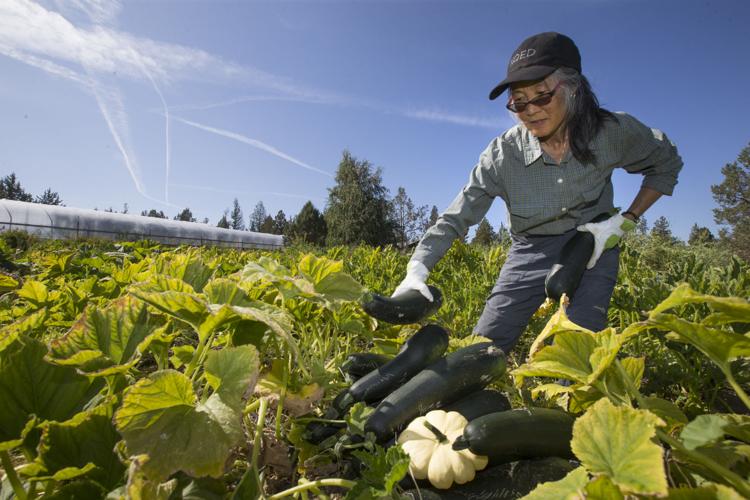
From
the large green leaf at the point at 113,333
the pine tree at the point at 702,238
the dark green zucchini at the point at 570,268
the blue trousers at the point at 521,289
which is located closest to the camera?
the large green leaf at the point at 113,333

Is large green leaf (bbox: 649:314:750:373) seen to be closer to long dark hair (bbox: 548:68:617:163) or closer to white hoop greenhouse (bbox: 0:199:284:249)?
long dark hair (bbox: 548:68:617:163)

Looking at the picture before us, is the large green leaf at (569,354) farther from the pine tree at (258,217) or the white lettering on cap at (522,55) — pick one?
the pine tree at (258,217)

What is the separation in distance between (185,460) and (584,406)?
985 millimetres

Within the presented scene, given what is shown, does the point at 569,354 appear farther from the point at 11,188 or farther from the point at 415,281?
the point at 11,188

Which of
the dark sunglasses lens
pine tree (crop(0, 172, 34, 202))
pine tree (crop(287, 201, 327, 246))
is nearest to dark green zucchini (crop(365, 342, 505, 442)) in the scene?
the dark sunglasses lens

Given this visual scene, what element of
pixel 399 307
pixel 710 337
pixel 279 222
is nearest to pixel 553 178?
pixel 399 307

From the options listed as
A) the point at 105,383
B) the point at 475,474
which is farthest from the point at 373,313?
the point at 105,383

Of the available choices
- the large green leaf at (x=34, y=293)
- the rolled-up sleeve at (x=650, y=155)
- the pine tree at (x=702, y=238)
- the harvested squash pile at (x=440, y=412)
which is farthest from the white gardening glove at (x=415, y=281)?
the pine tree at (x=702, y=238)

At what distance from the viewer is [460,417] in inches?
49.8

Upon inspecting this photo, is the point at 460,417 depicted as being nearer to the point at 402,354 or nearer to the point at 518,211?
the point at 402,354

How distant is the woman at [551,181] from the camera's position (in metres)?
2.43

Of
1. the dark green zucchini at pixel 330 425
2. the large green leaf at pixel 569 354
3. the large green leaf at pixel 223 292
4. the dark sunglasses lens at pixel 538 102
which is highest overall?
the dark sunglasses lens at pixel 538 102

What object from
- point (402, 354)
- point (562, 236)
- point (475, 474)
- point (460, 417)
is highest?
point (562, 236)

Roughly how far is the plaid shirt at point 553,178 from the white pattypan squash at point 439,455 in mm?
1444
